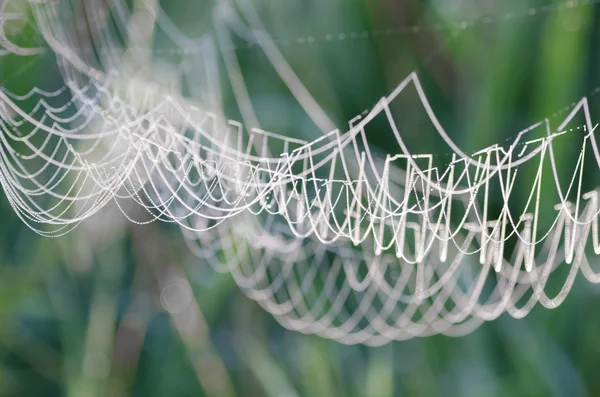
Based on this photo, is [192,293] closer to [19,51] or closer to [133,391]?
[133,391]

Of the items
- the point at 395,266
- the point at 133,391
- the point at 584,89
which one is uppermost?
the point at 584,89

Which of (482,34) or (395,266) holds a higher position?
(482,34)

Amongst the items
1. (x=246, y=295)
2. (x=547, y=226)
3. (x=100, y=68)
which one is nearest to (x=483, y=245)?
(x=547, y=226)
